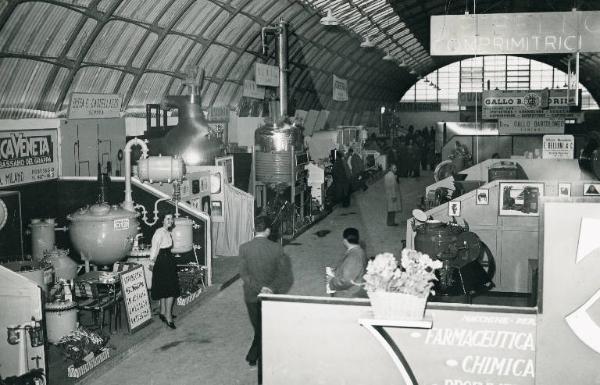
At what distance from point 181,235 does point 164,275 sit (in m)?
1.71

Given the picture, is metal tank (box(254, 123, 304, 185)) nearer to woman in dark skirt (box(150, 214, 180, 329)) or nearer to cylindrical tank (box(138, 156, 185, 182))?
cylindrical tank (box(138, 156, 185, 182))

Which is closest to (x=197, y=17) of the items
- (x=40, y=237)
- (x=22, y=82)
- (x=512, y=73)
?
(x=22, y=82)

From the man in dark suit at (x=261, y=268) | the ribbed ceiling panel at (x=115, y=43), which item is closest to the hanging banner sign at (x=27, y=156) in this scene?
the ribbed ceiling panel at (x=115, y=43)

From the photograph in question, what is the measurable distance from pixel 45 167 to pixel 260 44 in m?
12.0

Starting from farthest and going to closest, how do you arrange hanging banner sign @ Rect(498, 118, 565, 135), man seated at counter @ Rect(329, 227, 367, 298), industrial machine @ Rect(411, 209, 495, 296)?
hanging banner sign @ Rect(498, 118, 565, 135), industrial machine @ Rect(411, 209, 495, 296), man seated at counter @ Rect(329, 227, 367, 298)

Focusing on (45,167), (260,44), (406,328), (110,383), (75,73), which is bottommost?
(110,383)

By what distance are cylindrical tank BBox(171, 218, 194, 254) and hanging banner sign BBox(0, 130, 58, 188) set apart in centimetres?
218

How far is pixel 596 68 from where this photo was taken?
1587 inches

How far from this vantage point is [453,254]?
9.30m

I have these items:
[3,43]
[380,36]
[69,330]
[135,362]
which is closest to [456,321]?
[135,362]

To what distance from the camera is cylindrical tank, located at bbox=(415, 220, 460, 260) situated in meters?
9.44

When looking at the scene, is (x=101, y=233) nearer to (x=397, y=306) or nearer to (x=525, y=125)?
(x=397, y=306)

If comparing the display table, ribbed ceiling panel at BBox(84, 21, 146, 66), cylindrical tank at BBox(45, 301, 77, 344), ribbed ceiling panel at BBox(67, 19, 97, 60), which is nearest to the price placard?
cylindrical tank at BBox(45, 301, 77, 344)

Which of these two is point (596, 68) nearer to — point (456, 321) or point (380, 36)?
point (380, 36)
